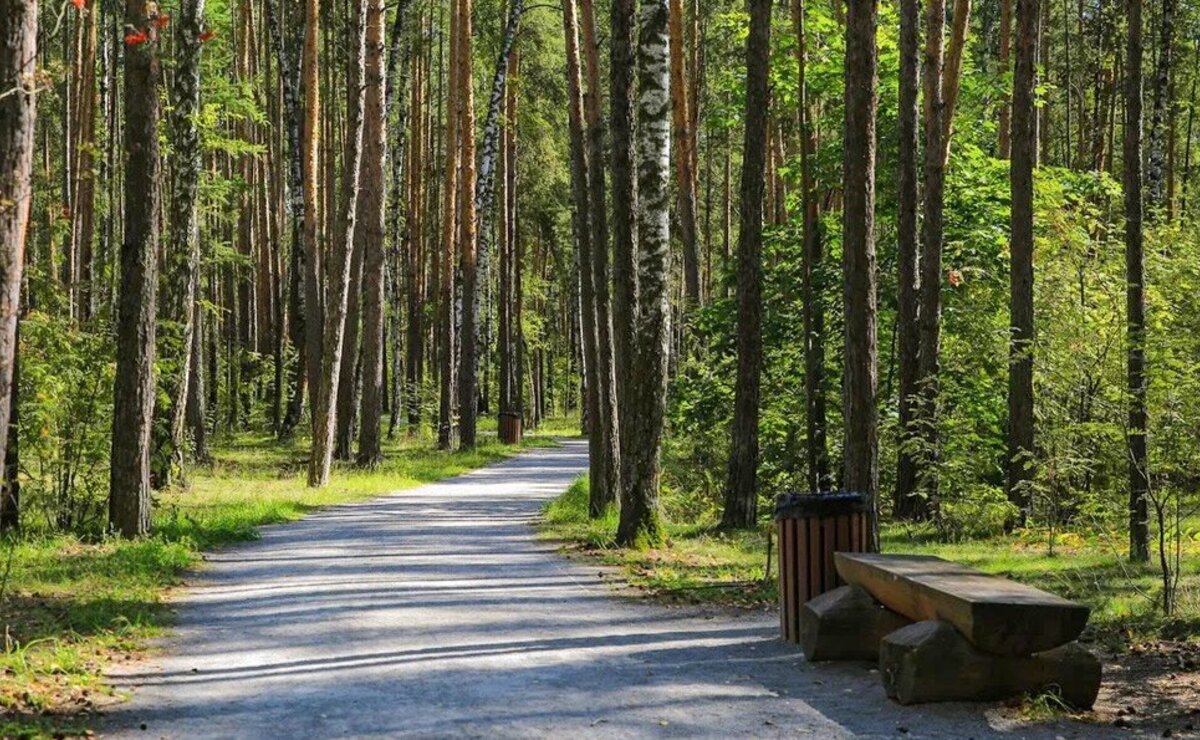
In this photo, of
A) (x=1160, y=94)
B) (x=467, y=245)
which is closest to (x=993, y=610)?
(x=1160, y=94)

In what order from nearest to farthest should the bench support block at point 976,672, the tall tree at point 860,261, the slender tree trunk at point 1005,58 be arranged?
the bench support block at point 976,672 < the tall tree at point 860,261 < the slender tree trunk at point 1005,58

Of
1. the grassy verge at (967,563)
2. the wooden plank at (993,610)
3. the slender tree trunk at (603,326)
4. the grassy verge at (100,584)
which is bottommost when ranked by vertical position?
the grassy verge at (967,563)

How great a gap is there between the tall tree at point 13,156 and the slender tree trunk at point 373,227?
677 inches

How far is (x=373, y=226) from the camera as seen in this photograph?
86.0 ft

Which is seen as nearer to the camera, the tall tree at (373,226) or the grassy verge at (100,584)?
the grassy verge at (100,584)

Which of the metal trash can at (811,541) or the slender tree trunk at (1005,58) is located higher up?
the slender tree trunk at (1005,58)

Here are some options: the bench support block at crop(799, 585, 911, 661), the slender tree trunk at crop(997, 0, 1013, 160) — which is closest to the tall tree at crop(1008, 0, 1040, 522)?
the bench support block at crop(799, 585, 911, 661)

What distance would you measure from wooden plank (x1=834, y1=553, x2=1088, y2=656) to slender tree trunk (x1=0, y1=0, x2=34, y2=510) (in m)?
4.88

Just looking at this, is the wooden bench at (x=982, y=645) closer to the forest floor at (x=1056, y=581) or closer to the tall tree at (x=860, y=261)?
the forest floor at (x=1056, y=581)

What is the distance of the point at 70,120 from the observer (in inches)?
1331

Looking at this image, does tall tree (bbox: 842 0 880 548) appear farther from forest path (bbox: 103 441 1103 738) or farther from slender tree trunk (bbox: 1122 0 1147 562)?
slender tree trunk (bbox: 1122 0 1147 562)

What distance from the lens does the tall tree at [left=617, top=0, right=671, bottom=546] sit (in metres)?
14.2

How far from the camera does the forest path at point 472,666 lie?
6738 mm

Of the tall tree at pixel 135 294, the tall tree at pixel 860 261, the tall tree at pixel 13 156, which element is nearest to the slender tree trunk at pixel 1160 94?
the tall tree at pixel 860 261
